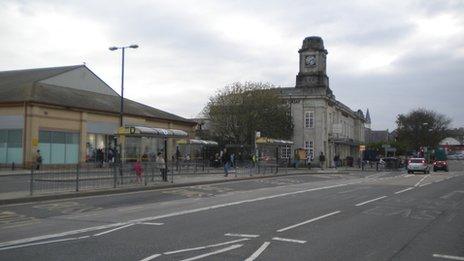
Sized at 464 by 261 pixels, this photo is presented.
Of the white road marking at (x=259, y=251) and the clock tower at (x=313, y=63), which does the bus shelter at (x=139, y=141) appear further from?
the clock tower at (x=313, y=63)

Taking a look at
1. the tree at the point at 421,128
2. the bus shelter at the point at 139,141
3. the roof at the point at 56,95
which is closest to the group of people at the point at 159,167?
the bus shelter at the point at 139,141

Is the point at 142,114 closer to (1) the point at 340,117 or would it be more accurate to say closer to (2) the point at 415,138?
(1) the point at 340,117

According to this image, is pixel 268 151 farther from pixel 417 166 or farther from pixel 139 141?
pixel 139 141

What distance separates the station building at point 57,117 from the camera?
4241 cm

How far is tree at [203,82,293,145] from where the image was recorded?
209ft

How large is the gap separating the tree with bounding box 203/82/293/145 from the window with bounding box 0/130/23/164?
25546 millimetres

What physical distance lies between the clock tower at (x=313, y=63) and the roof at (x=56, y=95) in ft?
65.5

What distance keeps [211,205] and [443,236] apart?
7746mm

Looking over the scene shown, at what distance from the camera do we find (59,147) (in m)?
44.6

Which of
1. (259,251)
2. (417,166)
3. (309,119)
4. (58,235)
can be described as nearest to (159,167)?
(58,235)

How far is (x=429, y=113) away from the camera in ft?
393

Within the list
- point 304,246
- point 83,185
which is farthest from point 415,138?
point 304,246

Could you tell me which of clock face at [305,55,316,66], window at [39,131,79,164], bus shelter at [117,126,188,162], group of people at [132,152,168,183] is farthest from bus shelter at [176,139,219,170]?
clock face at [305,55,316,66]

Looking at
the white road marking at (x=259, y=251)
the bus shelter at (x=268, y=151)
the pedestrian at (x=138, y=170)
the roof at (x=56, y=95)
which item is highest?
the roof at (x=56, y=95)
